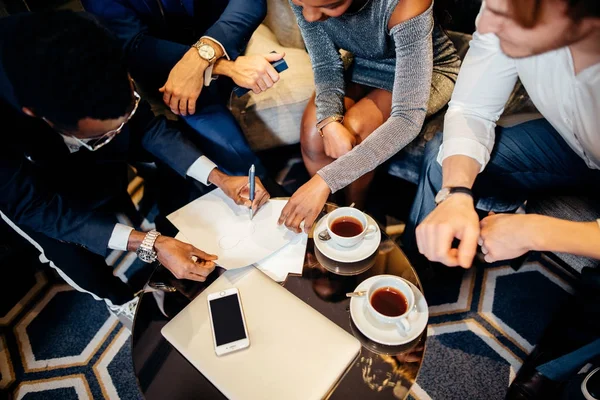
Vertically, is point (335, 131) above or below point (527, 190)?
above

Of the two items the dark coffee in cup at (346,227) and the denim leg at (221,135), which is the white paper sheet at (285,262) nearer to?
the dark coffee in cup at (346,227)

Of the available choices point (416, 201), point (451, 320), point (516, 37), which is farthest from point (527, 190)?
point (516, 37)

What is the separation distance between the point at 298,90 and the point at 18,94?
1111 mm

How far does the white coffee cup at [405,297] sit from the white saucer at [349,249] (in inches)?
3.9

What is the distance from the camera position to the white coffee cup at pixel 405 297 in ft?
2.77

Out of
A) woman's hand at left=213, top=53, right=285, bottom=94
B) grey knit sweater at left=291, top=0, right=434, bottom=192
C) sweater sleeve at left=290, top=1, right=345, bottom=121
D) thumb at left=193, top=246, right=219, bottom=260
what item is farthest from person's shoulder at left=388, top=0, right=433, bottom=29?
thumb at left=193, top=246, right=219, bottom=260

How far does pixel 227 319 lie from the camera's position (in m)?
0.89

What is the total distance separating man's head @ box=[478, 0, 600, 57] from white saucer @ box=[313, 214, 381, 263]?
56 cm

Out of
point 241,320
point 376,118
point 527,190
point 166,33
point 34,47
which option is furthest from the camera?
point 166,33

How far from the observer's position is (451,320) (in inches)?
54.8

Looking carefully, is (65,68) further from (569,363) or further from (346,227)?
(569,363)

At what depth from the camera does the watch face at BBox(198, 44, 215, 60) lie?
1.40m

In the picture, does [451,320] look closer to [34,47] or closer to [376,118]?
[376,118]

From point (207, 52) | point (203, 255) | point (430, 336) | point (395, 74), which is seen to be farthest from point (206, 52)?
point (430, 336)
